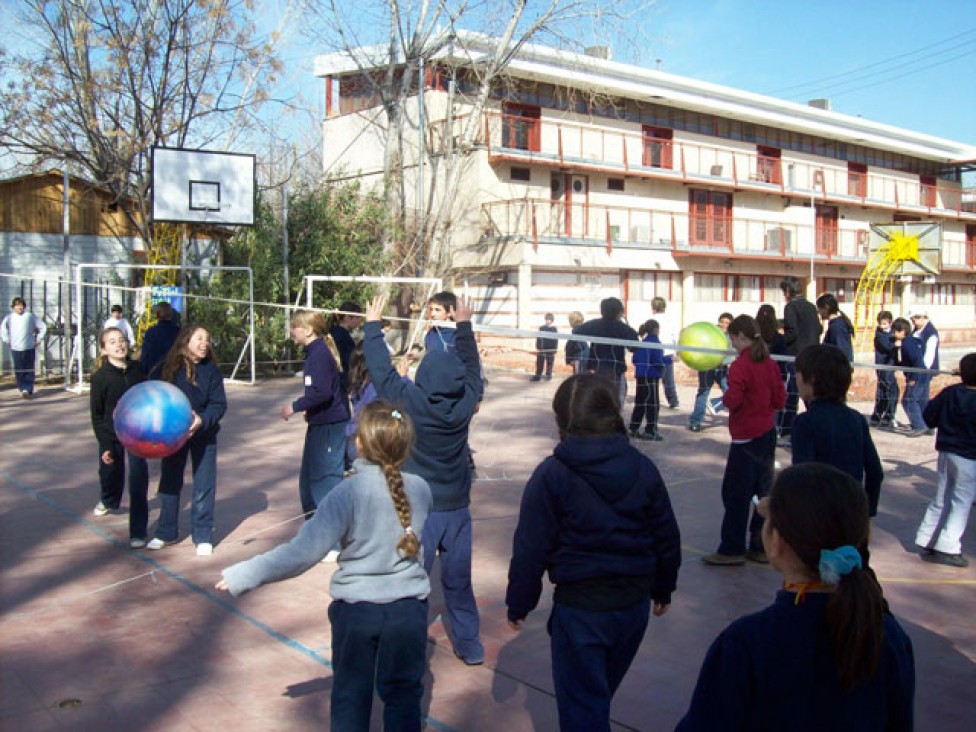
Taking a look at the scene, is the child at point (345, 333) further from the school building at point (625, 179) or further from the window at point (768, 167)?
the window at point (768, 167)

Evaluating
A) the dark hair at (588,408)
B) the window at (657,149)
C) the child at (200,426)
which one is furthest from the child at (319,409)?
the window at (657,149)

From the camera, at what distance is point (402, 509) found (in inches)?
134

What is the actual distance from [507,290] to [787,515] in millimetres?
28385

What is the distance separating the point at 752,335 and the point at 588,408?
12.3 ft

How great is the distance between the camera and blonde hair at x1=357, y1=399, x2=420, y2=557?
341 centimetres

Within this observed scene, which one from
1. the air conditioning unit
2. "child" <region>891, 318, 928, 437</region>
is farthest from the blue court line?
the air conditioning unit

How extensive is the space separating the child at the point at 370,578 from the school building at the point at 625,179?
2358cm

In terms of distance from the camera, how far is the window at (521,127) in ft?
102

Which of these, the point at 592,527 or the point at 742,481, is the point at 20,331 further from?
the point at 592,527

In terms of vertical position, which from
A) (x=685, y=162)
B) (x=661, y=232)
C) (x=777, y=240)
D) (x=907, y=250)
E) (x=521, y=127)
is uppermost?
(x=521, y=127)

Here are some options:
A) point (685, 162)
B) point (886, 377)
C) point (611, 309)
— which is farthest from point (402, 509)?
point (685, 162)

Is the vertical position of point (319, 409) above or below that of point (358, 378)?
below

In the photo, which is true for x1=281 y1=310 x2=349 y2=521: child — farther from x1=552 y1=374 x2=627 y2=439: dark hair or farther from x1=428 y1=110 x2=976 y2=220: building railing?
x1=428 y1=110 x2=976 y2=220: building railing

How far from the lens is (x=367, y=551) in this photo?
11.1 ft
